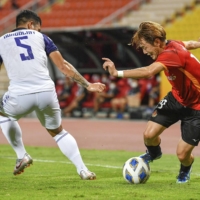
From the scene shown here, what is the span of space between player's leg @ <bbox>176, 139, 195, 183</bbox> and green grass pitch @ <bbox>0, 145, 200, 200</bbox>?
0.12 meters

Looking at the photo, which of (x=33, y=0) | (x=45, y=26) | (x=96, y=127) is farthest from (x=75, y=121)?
(x=33, y=0)

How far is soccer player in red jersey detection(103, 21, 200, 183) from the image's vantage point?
7.48 m

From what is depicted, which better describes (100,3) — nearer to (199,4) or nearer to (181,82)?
(199,4)

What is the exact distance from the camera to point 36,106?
26.0 feet

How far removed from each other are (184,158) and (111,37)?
53.6 ft

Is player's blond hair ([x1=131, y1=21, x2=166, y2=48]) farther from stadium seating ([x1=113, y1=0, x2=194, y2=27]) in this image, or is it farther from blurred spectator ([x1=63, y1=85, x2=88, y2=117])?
stadium seating ([x1=113, y1=0, x2=194, y2=27])

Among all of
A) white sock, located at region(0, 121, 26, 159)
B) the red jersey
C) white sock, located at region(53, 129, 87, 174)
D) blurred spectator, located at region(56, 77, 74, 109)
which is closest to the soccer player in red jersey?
the red jersey

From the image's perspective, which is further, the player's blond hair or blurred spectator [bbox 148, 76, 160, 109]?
blurred spectator [bbox 148, 76, 160, 109]

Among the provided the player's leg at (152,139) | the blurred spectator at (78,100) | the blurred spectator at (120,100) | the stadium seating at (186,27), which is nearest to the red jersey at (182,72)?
the player's leg at (152,139)

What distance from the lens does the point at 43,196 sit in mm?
6988

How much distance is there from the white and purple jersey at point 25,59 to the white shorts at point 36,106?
0.07 meters

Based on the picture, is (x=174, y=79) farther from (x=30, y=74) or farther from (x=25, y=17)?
(x=25, y=17)

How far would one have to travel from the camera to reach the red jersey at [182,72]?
24.7ft

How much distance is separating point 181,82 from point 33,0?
2473 centimetres
